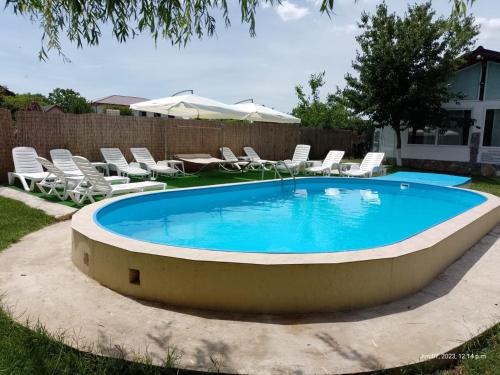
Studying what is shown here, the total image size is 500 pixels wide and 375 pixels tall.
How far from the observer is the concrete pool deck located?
2.67 meters

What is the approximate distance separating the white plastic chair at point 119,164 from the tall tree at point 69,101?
23.7 m

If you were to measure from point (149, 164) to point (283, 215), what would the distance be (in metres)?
5.86

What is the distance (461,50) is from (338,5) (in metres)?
15.0

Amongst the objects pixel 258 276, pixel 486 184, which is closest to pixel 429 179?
pixel 486 184

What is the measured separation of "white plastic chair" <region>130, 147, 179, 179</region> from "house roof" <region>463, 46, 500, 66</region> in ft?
40.4

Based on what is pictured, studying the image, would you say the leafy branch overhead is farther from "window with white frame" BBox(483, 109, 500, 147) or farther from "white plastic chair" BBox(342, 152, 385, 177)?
"window with white frame" BBox(483, 109, 500, 147)

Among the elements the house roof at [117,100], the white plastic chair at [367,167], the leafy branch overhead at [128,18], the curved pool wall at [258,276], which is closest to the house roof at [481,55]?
the white plastic chair at [367,167]

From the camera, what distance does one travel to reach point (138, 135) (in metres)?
13.1

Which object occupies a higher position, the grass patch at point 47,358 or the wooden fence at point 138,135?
the wooden fence at point 138,135

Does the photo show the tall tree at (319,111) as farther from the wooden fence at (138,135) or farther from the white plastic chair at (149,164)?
the white plastic chair at (149,164)

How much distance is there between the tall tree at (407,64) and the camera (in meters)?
14.8

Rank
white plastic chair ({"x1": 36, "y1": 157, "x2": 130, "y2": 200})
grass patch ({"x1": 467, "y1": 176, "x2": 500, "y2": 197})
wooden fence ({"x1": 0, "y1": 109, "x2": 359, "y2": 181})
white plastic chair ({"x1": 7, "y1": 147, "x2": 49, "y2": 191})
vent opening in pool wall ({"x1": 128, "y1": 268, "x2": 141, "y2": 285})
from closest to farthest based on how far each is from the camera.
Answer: vent opening in pool wall ({"x1": 128, "y1": 268, "x2": 141, "y2": 285}), white plastic chair ({"x1": 36, "y1": 157, "x2": 130, "y2": 200}), white plastic chair ({"x1": 7, "y1": 147, "x2": 49, "y2": 191}), wooden fence ({"x1": 0, "y1": 109, "x2": 359, "y2": 181}), grass patch ({"x1": 467, "y1": 176, "x2": 500, "y2": 197})

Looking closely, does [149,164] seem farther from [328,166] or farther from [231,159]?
[328,166]

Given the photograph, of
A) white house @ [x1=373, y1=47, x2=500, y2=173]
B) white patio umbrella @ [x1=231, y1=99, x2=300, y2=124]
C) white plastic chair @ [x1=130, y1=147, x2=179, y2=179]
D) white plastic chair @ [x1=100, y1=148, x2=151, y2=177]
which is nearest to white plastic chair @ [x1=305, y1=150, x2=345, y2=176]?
white patio umbrella @ [x1=231, y1=99, x2=300, y2=124]
